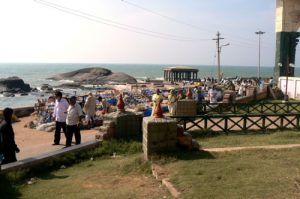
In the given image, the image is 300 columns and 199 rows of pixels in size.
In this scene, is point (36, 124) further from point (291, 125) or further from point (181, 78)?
point (181, 78)

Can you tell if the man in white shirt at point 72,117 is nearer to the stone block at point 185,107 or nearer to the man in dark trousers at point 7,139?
the man in dark trousers at point 7,139

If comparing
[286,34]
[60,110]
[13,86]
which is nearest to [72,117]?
[60,110]

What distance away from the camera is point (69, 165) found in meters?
9.38

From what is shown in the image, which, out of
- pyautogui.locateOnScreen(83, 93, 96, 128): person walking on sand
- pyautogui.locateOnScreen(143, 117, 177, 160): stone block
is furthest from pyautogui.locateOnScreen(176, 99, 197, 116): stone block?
pyautogui.locateOnScreen(143, 117, 177, 160): stone block

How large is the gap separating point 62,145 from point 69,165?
1.98m

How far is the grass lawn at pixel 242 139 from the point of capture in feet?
35.0

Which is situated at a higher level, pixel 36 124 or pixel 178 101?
pixel 178 101

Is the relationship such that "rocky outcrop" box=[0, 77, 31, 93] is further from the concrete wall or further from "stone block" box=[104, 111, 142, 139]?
"stone block" box=[104, 111, 142, 139]

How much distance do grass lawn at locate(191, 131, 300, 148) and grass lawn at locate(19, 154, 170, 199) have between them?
2752mm

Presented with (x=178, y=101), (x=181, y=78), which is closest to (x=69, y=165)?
(x=178, y=101)

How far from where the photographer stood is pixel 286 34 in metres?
30.5

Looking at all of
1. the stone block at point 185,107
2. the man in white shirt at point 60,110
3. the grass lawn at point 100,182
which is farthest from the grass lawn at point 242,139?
the stone block at point 185,107

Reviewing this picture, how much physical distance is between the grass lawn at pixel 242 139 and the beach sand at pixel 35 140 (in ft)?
11.9

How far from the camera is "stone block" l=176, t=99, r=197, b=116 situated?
1667cm
